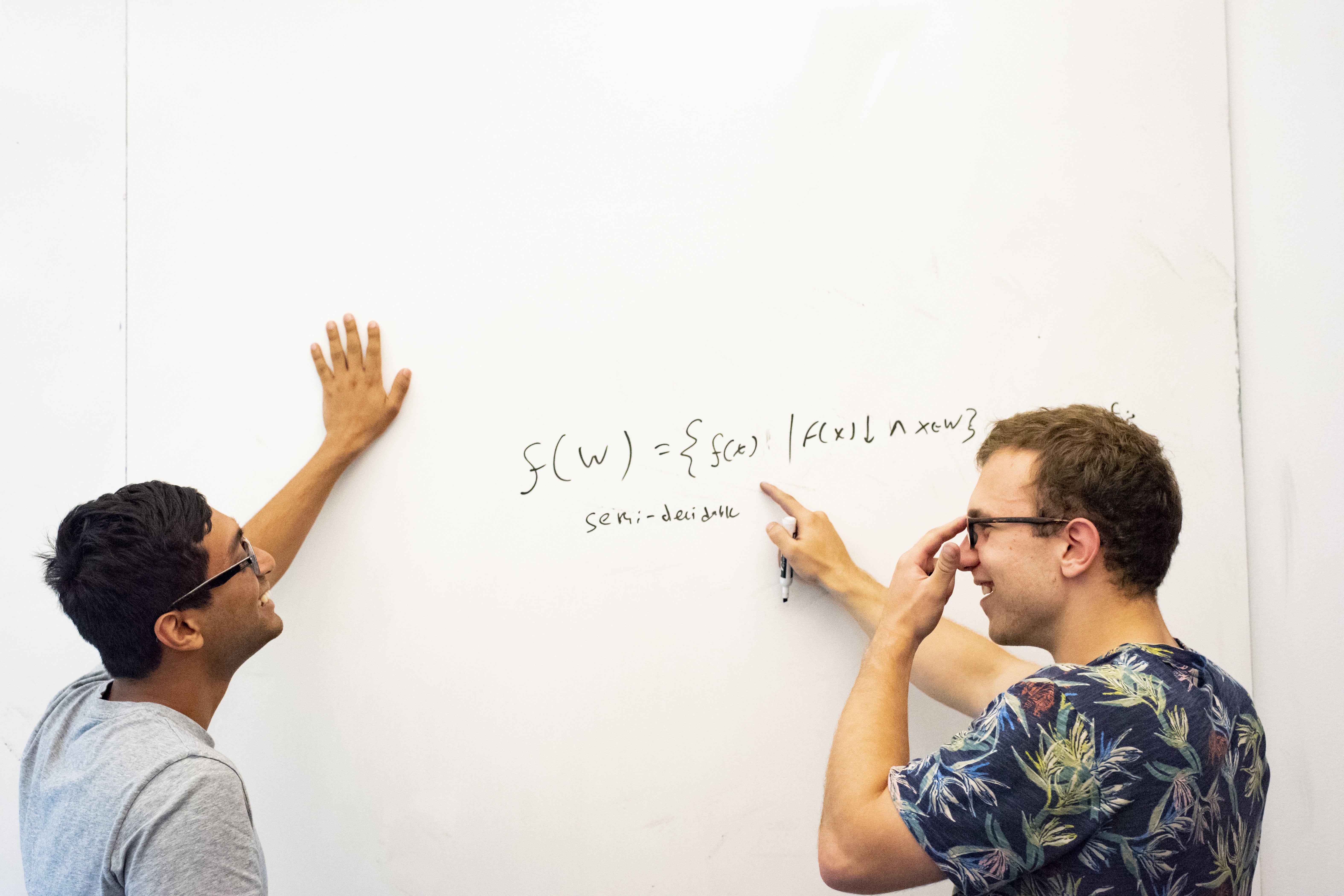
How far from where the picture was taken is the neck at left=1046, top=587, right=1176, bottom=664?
0.85 meters

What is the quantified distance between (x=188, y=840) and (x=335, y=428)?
0.55 m

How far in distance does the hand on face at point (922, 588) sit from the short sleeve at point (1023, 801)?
0.18 m

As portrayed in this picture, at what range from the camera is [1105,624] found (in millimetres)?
856

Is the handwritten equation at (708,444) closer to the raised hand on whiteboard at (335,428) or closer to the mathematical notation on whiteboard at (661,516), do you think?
the mathematical notation on whiteboard at (661,516)

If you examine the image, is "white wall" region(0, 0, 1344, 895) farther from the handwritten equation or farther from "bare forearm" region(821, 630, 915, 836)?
"bare forearm" region(821, 630, 915, 836)

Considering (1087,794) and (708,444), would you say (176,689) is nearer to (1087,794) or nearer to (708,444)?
(708,444)

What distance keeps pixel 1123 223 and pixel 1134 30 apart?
0.92 feet

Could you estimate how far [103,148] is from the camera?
4.00 feet

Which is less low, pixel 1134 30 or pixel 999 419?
pixel 1134 30

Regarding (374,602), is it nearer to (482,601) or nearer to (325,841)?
(482,601)

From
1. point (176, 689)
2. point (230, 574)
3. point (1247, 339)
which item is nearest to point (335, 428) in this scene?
point (230, 574)

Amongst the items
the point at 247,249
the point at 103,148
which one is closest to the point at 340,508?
the point at 247,249

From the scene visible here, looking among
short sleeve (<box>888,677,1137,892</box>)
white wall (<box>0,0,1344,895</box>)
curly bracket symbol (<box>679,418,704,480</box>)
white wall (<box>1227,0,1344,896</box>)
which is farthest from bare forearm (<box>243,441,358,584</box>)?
white wall (<box>1227,0,1344,896</box>)

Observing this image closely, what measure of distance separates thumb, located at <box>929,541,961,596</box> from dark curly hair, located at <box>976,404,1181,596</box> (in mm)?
89
